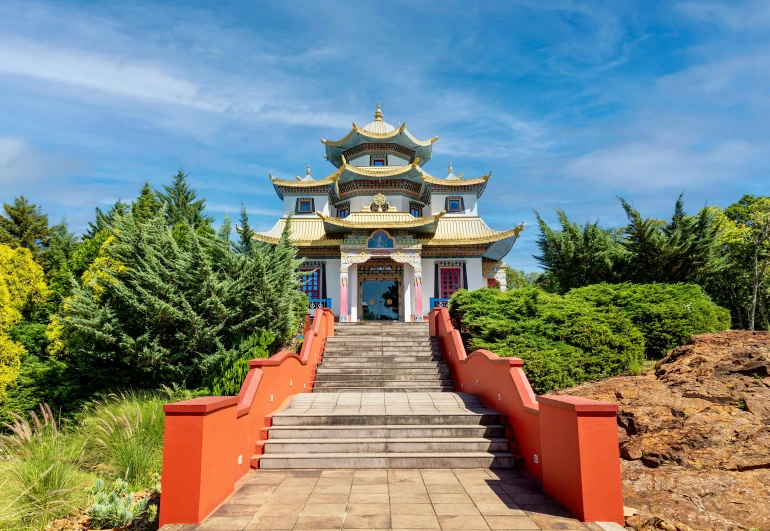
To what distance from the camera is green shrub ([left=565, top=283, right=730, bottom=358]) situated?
10.4 m

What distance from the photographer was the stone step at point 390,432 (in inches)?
273

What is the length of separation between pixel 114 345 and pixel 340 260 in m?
11.5

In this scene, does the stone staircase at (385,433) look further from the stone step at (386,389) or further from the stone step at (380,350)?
the stone step at (380,350)

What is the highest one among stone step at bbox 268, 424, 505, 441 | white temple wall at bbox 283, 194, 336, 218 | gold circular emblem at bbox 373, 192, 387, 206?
white temple wall at bbox 283, 194, 336, 218

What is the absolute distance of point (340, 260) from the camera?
20641 mm

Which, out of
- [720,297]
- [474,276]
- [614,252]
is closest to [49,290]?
[474,276]

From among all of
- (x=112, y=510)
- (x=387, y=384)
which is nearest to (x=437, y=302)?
(x=387, y=384)

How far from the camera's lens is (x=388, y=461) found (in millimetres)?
6371

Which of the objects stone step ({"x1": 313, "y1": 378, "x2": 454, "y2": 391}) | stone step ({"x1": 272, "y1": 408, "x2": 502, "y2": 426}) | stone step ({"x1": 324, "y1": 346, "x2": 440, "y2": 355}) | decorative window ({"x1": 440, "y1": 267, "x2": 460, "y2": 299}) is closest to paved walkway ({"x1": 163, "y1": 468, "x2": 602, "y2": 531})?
stone step ({"x1": 272, "y1": 408, "x2": 502, "y2": 426})

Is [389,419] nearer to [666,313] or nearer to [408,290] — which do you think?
[666,313]

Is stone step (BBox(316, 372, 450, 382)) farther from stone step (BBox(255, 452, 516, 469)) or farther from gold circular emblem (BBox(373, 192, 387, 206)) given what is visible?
gold circular emblem (BBox(373, 192, 387, 206))

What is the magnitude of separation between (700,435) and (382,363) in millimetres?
7101

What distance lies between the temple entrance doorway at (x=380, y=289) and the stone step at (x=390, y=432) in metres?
13.9

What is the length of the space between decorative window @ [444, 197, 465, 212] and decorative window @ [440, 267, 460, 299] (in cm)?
418
